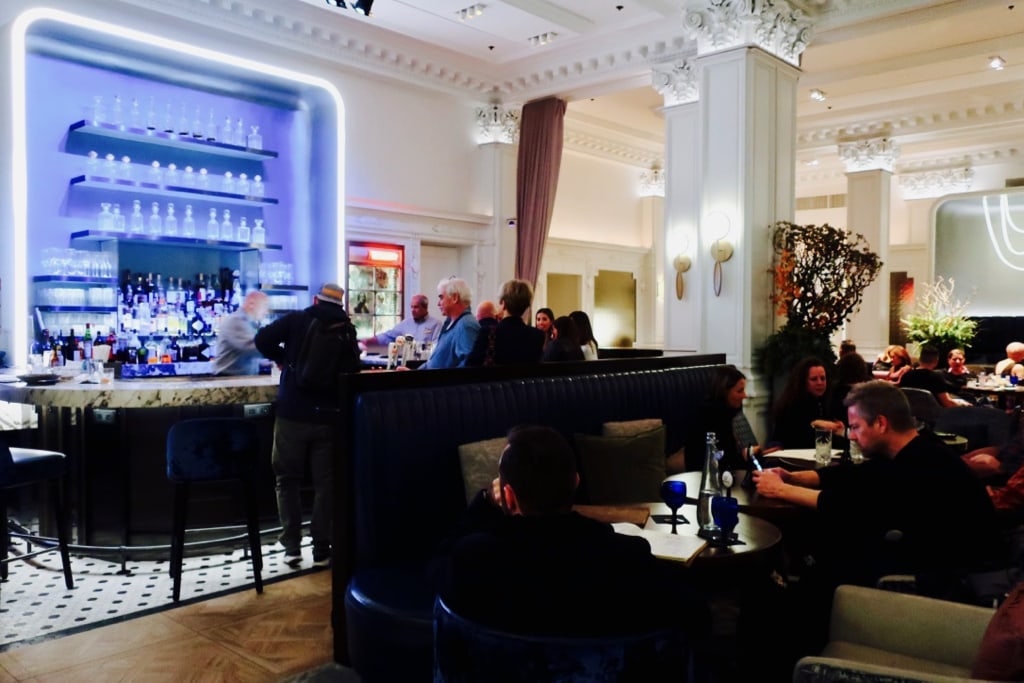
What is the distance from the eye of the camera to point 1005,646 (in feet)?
5.55

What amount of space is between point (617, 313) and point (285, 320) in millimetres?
8500

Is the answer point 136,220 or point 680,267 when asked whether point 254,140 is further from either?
point 680,267

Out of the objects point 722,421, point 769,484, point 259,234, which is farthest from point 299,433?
point 259,234

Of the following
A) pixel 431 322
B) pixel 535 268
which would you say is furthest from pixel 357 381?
pixel 535 268

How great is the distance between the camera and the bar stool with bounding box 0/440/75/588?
12.6 ft

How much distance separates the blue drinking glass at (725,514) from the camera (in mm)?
2623

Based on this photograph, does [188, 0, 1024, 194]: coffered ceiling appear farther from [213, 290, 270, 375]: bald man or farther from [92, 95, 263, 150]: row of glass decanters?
[213, 290, 270, 375]: bald man

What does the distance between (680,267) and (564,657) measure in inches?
273

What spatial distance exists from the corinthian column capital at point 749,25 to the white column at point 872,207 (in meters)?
5.01

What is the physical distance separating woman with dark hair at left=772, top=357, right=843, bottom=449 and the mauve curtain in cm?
509

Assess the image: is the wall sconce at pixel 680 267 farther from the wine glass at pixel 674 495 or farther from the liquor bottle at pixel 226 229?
the wine glass at pixel 674 495

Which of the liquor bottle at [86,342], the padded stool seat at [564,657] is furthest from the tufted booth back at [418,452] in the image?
the liquor bottle at [86,342]

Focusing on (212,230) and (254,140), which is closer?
(212,230)

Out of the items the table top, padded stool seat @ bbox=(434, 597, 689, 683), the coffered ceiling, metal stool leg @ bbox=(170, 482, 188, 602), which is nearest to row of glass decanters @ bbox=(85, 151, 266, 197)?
the coffered ceiling
